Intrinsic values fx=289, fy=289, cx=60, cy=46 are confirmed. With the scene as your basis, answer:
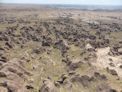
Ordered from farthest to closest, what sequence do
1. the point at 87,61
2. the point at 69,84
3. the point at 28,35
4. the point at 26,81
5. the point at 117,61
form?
the point at 28,35 < the point at 117,61 < the point at 87,61 < the point at 26,81 < the point at 69,84

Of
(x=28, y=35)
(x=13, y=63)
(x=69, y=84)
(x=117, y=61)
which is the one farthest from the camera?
(x=28, y=35)

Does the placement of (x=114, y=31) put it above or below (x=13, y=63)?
below

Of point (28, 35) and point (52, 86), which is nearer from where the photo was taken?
point (52, 86)

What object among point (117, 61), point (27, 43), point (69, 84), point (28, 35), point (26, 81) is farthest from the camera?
point (28, 35)

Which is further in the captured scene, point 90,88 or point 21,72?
point 21,72

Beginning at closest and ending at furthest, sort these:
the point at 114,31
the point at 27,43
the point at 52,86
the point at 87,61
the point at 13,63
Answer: the point at 52,86 < the point at 13,63 < the point at 87,61 < the point at 27,43 < the point at 114,31

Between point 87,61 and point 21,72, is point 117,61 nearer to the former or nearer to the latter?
point 87,61

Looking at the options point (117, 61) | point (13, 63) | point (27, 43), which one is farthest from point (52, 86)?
point (27, 43)

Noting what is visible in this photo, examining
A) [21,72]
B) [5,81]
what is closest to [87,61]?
[21,72]

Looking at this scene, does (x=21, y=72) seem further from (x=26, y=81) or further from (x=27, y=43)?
(x=27, y=43)
